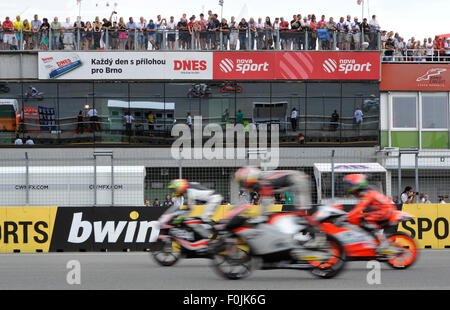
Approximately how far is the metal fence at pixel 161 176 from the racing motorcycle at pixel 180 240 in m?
3.71

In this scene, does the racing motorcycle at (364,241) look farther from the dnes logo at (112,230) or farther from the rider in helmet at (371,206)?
the dnes logo at (112,230)

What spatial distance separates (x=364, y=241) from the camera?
10797 mm

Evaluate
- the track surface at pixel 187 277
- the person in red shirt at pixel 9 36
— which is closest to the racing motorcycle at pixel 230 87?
the person in red shirt at pixel 9 36

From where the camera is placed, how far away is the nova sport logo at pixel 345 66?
99.2 ft

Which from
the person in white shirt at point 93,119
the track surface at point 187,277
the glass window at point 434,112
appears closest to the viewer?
the track surface at point 187,277

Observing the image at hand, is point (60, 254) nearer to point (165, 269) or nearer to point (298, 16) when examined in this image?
point (165, 269)

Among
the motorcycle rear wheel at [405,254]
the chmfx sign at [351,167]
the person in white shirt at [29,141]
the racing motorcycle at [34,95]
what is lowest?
the motorcycle rear wheel at [405,254]

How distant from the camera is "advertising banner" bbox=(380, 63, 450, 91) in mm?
31297

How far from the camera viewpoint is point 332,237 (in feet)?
32.3

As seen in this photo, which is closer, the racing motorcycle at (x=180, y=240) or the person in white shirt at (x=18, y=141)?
the racing motorcycle at (x=180, y=240)

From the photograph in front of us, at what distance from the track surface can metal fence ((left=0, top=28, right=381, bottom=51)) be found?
1680 cm

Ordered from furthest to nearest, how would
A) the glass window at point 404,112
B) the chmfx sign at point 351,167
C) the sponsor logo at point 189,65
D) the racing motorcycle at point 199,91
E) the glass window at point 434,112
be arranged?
1. the glass window at point 434,112
2. the glass window at point 404,112
3. the racing motorcycle at point 199,91
4. the sponsor logo at point 189,65
5. the chmfx sign at point 351,167

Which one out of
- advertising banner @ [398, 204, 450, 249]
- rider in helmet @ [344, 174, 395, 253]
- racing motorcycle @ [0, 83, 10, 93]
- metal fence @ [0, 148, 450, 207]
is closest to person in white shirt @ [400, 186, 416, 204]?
metal fence @ [0, 148, 450, 207]
